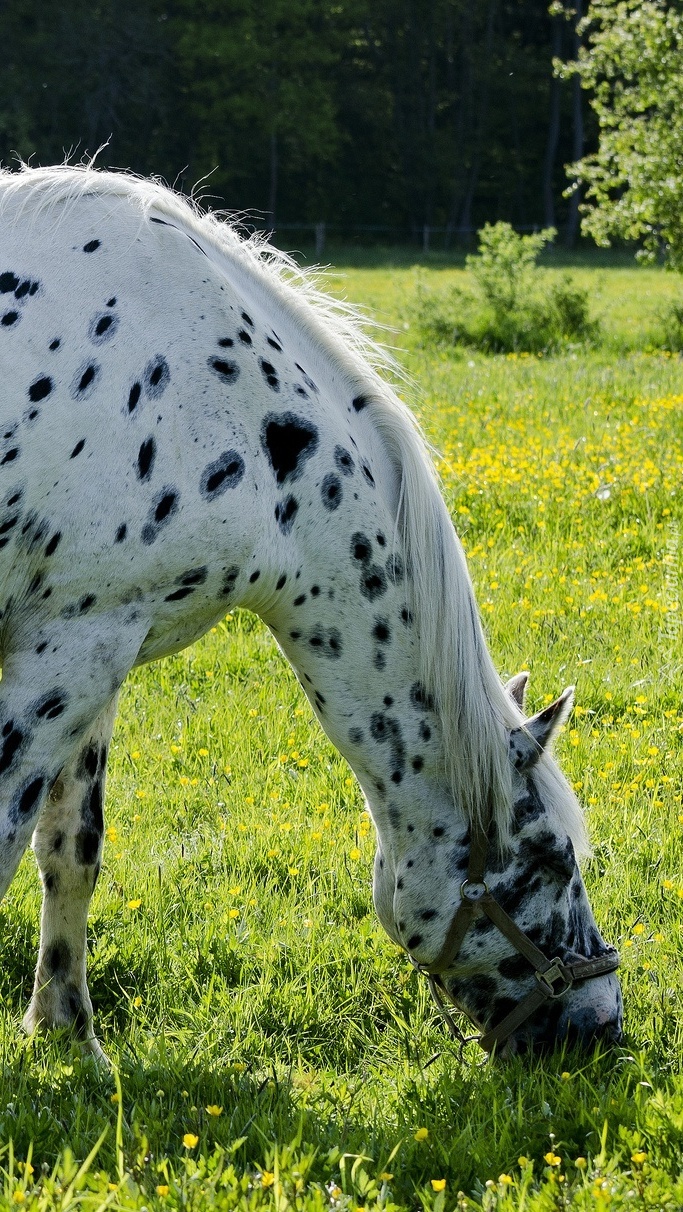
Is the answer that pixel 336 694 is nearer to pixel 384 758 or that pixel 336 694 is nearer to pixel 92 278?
pixel 384 758

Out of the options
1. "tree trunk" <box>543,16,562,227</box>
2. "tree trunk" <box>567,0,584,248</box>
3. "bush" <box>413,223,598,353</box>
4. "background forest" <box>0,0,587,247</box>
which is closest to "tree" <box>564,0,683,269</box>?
"bush" <box>413,223,598,353</box>

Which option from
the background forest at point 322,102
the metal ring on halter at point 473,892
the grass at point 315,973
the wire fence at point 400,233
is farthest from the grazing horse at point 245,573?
the wire fence at point 400,233

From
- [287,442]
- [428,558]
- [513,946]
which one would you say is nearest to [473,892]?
[513,946]

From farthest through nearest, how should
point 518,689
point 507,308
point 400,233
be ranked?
point 400,233
point 507,308
point 518,689

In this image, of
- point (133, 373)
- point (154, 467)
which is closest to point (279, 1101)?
point (154, 467)

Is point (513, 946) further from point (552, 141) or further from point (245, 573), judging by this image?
point (552, 141)

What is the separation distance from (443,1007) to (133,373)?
181 centimetres

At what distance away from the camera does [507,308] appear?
596 inches

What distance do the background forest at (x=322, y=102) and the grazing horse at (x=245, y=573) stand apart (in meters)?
42.4

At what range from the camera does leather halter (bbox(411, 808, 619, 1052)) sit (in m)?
2.82

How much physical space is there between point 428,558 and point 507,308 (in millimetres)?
13122

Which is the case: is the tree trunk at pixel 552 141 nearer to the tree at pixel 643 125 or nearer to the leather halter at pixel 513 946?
the tree at pixel 643 125

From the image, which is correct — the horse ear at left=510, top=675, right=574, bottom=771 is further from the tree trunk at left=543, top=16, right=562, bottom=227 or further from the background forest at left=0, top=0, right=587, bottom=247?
the tree trunk at left=543, top=16, right=562, bottom=227

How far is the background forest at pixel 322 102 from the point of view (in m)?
44.4
